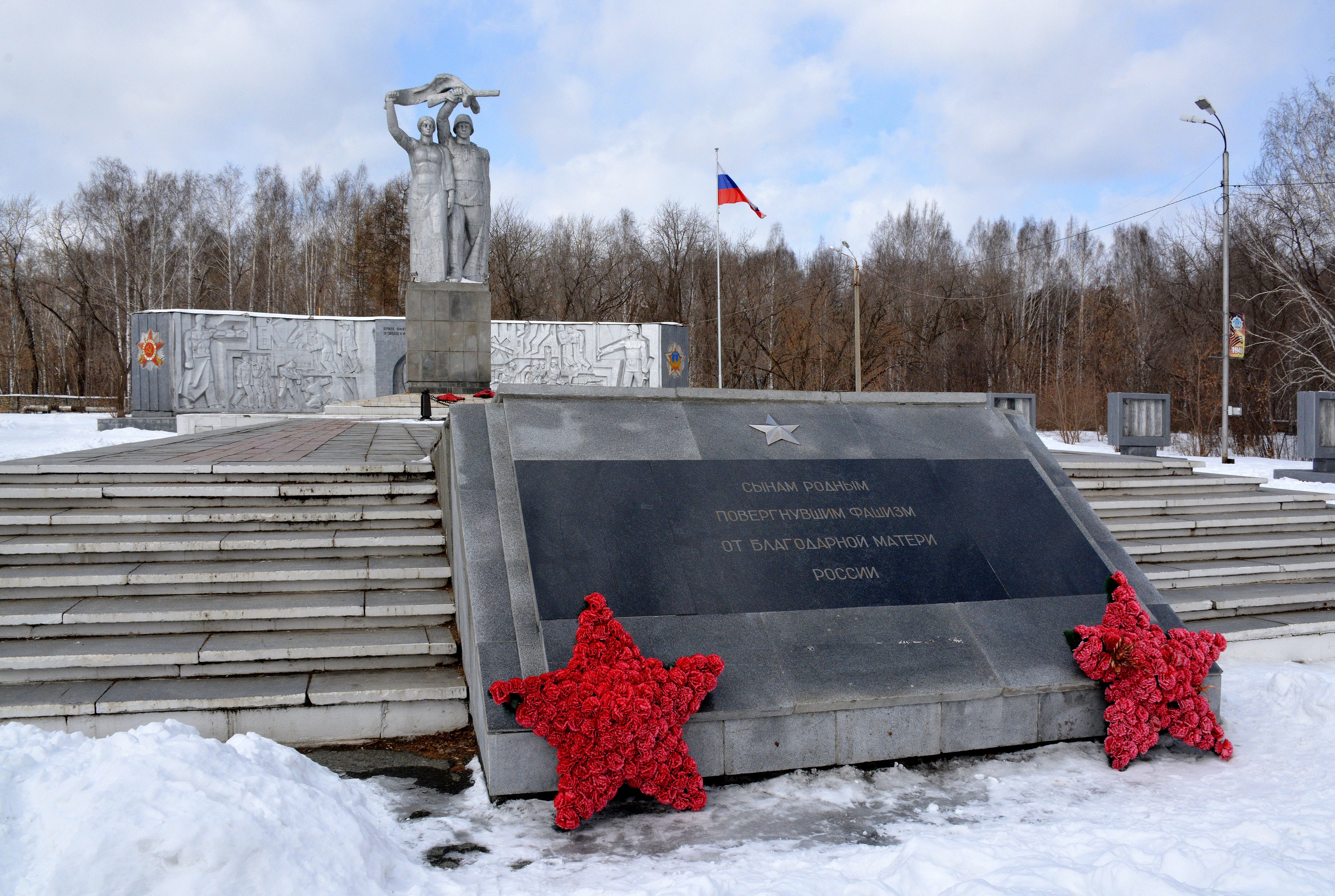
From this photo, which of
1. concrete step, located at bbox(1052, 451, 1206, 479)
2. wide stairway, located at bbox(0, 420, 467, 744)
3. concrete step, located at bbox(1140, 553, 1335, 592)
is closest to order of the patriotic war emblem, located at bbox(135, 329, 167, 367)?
wide stairway, located at bbox(0, 420, 467, 744)

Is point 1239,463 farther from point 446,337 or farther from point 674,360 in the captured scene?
point 446,337

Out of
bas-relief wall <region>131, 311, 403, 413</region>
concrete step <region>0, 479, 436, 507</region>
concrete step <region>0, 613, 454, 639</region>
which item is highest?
bas-relief wall <region>131, 311, 403, 413</region>

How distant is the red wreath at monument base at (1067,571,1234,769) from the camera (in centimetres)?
355

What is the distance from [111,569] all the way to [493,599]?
251 centimetres

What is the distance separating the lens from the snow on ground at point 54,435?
44.6 ft

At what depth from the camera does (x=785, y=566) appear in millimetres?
4031

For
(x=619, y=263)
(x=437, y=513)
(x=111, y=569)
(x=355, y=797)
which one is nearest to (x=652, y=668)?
(x=355, y=797)

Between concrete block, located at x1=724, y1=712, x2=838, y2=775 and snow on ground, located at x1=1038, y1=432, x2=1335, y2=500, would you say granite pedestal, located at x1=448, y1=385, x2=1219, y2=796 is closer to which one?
concrete block, located at x1=724, y1=712, x2=838, y2=775

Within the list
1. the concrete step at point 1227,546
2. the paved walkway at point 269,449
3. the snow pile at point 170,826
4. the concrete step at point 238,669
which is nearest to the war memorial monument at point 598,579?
the concrete step at point 238,669

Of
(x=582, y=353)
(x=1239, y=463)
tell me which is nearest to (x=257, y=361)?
(x=582, y=353)

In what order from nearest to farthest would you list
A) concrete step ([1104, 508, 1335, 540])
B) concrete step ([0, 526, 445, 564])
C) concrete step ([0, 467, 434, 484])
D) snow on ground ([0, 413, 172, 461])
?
concrete step ([0, 526, 445, 564]), concrete step ([0, 467, 434, 484]), concrete step ([1104, 508, 1335, 540]), snow on ground ([0, 413, 172, 461])

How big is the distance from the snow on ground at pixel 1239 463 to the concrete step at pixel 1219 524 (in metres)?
0.81

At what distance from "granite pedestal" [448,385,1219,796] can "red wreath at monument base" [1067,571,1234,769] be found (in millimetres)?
151

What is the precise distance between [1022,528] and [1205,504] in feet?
11.4
